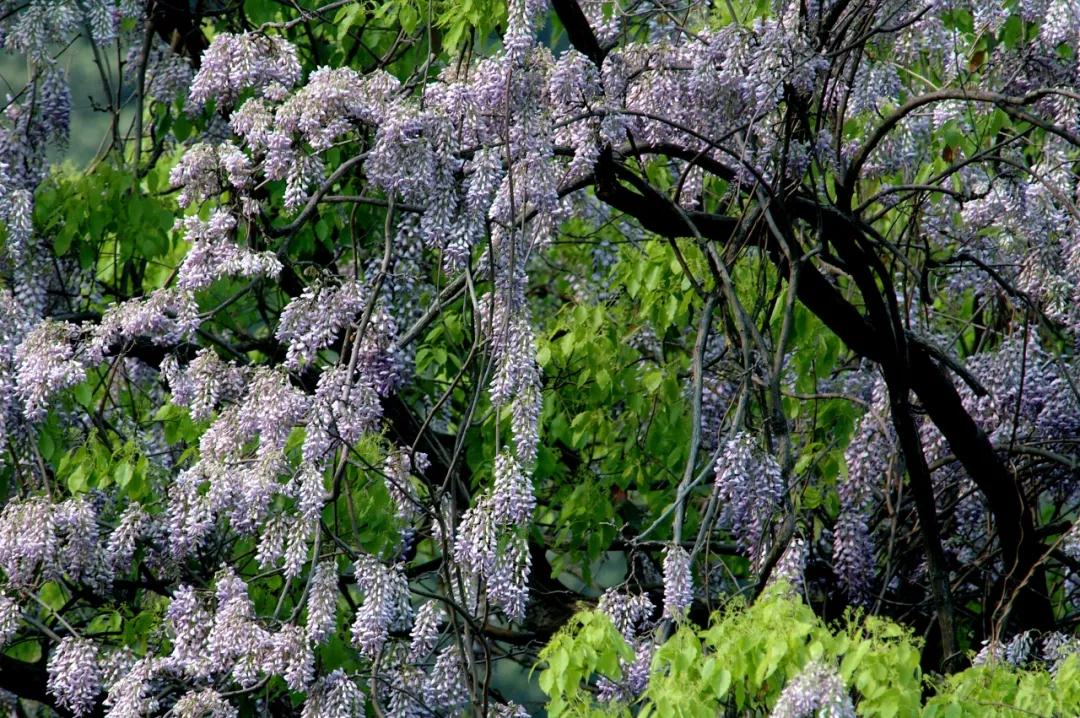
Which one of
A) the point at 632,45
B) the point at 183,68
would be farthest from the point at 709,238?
the point at 183,68

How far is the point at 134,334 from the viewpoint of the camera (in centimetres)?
440

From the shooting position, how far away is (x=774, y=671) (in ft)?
11.0

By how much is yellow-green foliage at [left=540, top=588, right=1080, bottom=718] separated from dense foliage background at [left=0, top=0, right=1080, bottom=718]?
0.4 inches

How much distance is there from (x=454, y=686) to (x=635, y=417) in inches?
70.3

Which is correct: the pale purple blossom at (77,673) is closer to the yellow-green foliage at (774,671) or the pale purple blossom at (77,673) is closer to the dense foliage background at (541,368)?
the dense foliage background at (541,368)

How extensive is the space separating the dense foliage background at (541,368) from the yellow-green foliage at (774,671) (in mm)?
10

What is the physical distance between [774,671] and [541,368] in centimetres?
118

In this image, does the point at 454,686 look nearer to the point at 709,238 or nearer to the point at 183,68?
the point at 709,238

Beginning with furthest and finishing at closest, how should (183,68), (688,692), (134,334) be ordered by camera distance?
(183,68) → (134,334) → (688,692)

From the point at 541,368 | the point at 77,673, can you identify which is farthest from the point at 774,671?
the point at 77,673

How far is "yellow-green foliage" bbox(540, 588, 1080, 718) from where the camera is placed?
325cm

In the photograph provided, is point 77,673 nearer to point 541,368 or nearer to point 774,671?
point 541,368

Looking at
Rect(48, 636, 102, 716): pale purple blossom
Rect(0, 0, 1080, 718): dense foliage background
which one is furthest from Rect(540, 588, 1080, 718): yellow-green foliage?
Rect(48, 636, 102, 716): pale purple blossom

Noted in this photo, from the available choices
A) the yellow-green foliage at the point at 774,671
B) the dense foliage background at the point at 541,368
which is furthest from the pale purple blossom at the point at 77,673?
the yellow-green foliage at the point at 774,671
